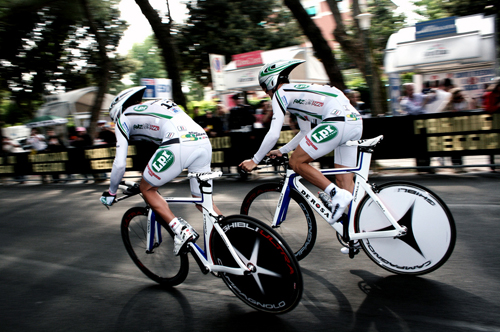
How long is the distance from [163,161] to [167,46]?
1172 cm

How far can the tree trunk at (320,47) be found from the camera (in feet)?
39.5

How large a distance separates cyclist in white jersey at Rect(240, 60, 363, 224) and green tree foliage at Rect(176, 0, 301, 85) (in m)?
28.0

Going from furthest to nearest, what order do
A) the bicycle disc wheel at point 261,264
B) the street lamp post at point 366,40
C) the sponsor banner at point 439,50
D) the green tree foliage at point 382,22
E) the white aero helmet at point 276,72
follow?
the green tree foliage at point 382,22, the sponsor banner at point 439,50, the street lamp post at point 366,40, the white aero helmet at point 276,72, the bicycle disc wheel at point 261,264

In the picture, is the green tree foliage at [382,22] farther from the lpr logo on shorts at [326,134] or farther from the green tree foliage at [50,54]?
the lpr logo on shorts at [326,134]

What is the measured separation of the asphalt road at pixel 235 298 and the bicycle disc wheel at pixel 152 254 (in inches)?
5.9

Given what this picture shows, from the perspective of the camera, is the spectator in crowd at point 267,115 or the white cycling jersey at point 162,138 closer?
the white cycling jersey at point 162,138

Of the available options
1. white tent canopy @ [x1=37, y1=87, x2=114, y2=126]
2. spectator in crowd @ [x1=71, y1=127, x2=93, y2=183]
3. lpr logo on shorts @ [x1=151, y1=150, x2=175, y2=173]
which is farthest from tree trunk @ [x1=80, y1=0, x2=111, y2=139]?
lpr logo on shorts @ [x1=151, y1=150, x2=175, y2=173]

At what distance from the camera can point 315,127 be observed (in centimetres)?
418

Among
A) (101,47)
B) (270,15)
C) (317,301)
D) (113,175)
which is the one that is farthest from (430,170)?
(270,15)

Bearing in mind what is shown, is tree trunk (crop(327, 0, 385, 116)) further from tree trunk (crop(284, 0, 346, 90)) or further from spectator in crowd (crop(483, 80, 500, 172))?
spectator in crowd (crop(483, 80, 500, 172))

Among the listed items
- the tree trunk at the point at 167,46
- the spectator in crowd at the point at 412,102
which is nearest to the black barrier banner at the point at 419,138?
the spectator in crowd at the point at 412,102

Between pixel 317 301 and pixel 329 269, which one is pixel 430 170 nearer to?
pixel 329 269

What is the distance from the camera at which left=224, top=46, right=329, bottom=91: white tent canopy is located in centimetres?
1916

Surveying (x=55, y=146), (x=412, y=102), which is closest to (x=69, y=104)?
(x=55, y=146)
